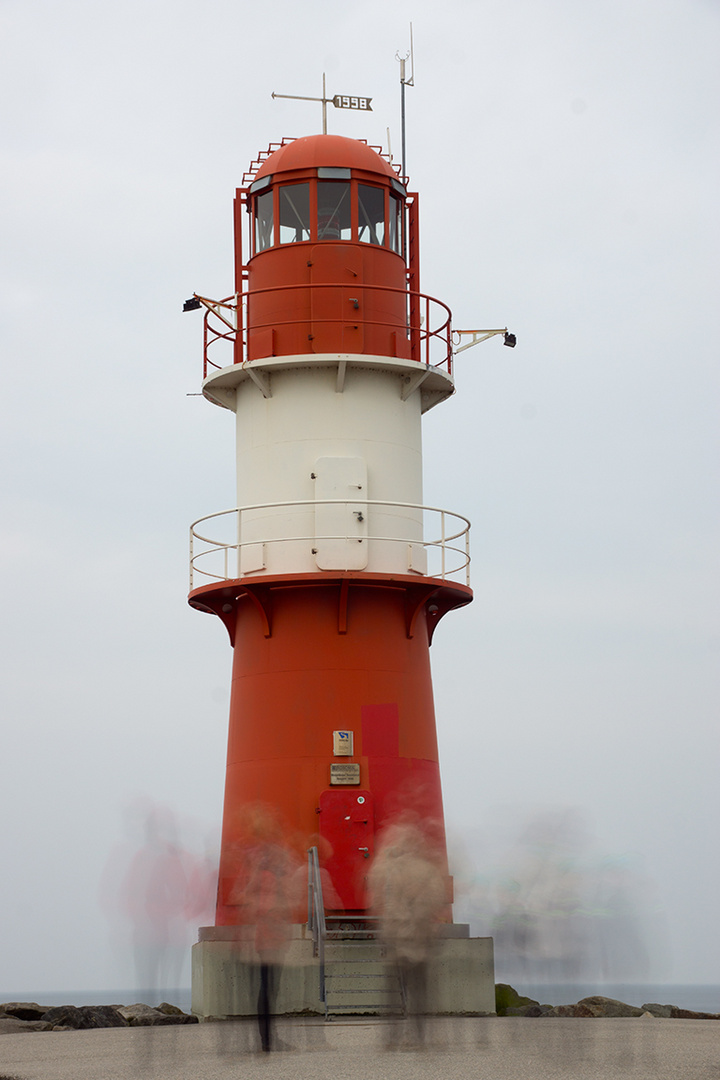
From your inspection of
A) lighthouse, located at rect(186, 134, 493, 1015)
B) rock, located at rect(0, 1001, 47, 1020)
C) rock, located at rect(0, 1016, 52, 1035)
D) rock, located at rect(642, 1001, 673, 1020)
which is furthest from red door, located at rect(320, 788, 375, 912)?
rock, located at rect(642, 1001, 673, 1020)

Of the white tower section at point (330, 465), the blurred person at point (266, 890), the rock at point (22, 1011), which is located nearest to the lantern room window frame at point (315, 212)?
the white tower section at point (330, 465)

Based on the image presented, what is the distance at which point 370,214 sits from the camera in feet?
78.3

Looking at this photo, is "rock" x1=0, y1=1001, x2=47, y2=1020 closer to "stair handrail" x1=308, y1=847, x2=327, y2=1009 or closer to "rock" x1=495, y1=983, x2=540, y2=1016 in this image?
"stair handrail" x1=308, y1=847, x2=327, y2=1009

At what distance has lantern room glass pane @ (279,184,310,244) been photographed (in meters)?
23.7

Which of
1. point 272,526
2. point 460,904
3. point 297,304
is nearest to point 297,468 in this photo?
point 272,526

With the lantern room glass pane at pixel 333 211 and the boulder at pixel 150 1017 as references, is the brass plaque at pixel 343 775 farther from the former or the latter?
the lantern room glass pane at pixel 333 211

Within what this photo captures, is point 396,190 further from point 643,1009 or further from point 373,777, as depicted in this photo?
point 643,1009

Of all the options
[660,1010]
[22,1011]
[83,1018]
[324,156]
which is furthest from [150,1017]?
[324,156]

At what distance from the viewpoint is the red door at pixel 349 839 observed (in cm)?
2094

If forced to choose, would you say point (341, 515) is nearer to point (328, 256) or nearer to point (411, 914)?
point (328, 256)

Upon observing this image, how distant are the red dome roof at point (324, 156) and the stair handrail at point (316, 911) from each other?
10470mm

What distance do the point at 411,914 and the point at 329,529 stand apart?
6682mm

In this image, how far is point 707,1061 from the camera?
50.0ft

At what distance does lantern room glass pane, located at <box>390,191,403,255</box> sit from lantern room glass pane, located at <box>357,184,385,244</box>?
0.24 metres
